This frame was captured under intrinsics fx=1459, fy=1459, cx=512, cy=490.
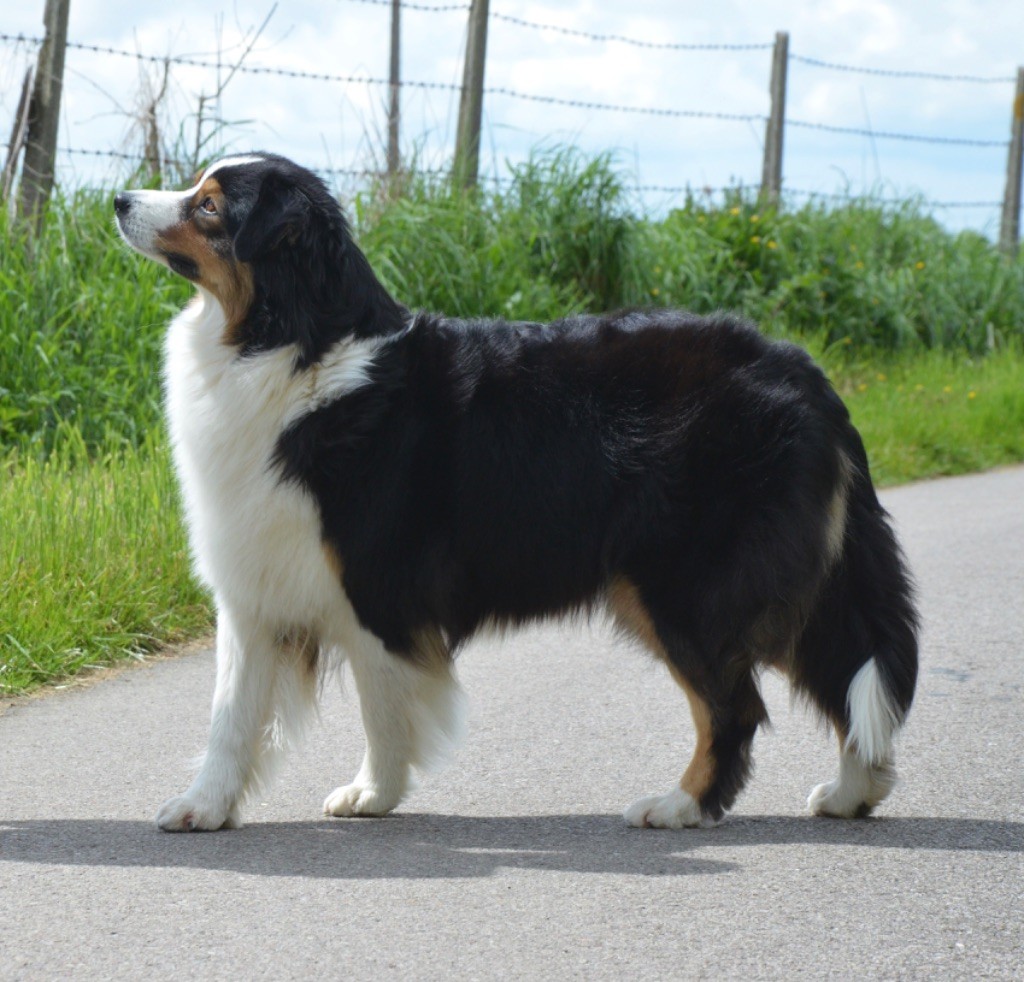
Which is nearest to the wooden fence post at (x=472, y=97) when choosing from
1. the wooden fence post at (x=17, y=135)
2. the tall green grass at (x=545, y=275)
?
the tall green grass at (x=545, y=275)

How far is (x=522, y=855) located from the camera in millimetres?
3389

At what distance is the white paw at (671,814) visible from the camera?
144 inches

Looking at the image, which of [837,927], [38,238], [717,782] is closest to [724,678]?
[717,782]

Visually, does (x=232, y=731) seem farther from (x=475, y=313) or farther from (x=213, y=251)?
(x=475, y=313)

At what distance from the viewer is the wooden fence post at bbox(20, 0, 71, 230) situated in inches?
324

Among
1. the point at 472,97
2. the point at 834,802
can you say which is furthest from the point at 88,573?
the point at 472,97

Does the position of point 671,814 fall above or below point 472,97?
below

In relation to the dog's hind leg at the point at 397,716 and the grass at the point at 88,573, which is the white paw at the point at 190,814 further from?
the grass at the point at 88,573

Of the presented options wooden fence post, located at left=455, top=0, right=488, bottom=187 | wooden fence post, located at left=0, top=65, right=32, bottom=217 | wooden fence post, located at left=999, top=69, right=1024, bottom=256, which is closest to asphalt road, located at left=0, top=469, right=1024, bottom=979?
wooden fence post, located at left=0, top=65, right=32, bottom=217

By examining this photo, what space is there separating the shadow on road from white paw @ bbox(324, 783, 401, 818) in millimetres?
29

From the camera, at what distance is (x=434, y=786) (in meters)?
4.02

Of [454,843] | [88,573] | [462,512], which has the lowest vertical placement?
[454,843]

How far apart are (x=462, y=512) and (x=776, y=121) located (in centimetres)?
1040

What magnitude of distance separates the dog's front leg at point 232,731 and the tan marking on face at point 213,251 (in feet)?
2.51
